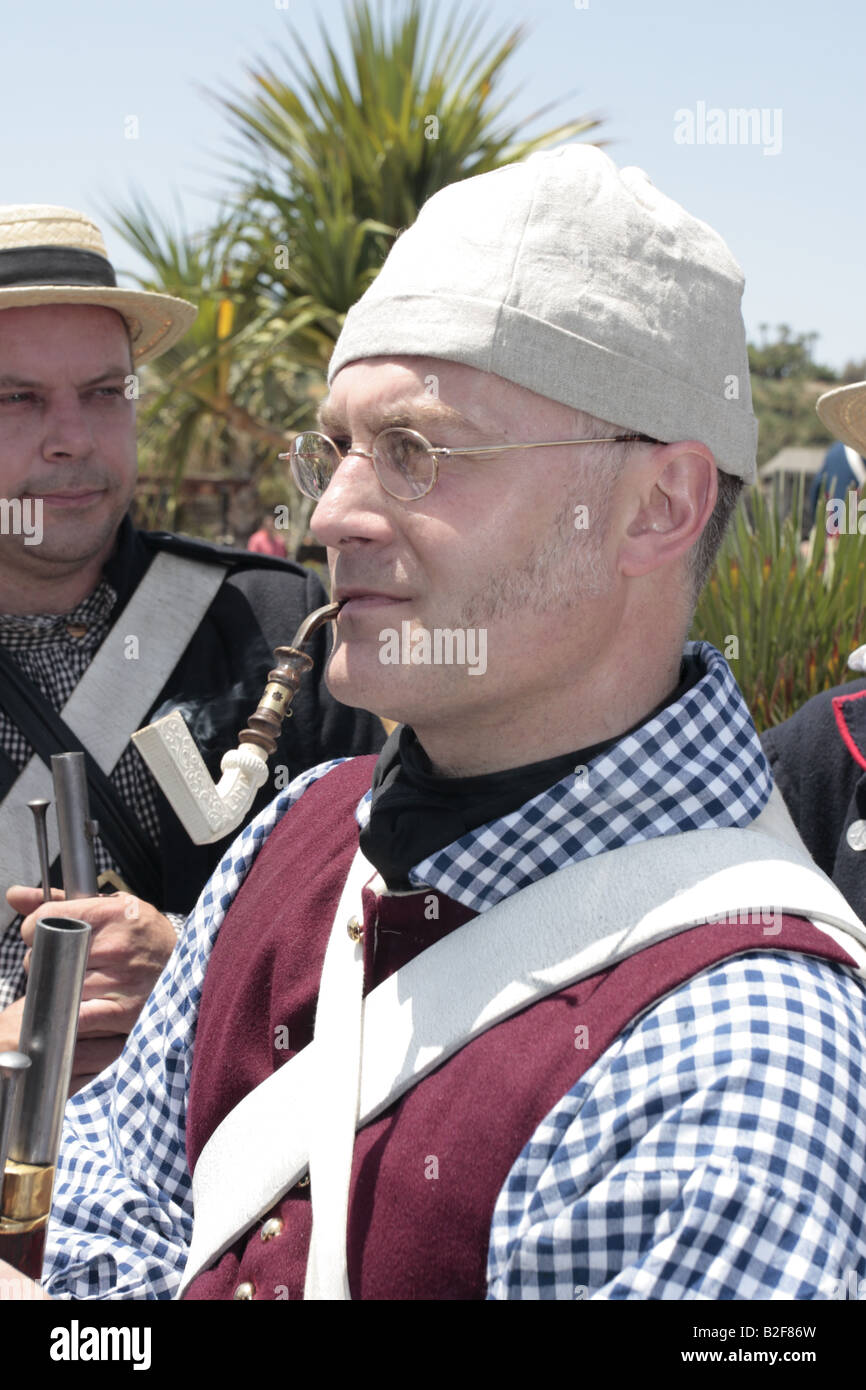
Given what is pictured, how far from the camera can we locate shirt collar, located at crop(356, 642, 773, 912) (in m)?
1.60

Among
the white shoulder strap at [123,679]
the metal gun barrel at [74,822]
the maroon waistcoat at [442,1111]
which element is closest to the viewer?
the maroon waistcoat at [442,1111]

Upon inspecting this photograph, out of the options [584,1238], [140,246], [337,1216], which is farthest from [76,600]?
[140,246]

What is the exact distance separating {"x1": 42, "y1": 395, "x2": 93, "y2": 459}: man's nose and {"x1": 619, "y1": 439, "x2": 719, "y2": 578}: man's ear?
1.85 metres

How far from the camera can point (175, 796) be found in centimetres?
179

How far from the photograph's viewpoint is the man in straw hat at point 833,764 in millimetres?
2775

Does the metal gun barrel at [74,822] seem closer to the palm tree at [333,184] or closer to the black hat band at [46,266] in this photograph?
the black hat band at [46,266]

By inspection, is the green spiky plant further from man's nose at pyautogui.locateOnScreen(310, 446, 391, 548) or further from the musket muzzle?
the musket muzzle

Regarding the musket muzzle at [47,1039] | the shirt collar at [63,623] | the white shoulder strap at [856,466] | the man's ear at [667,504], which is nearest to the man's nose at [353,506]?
the man's ear at [667,504]

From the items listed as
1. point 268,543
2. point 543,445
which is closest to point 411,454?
point 543,445

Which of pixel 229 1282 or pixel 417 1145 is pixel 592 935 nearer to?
pixel 417 1145

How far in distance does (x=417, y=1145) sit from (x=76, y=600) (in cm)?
209

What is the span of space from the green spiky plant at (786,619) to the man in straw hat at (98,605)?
1.83 meters

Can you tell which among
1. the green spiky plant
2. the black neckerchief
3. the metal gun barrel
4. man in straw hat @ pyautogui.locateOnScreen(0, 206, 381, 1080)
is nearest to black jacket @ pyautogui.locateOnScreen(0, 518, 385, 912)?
man in straw hat @ pyautogui.locateOnScreen(0, 206, 381, 1080)

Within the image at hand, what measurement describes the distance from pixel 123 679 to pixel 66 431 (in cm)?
62
